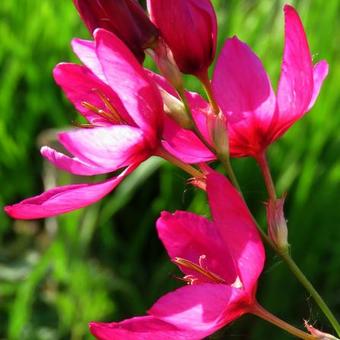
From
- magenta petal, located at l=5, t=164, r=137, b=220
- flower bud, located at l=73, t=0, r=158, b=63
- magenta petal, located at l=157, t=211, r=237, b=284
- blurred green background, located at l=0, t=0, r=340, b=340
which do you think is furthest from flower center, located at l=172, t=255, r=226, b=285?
blurred green background, located at l=0, t=0, r=340, b=340

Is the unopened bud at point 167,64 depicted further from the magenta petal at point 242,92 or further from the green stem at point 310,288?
the green stem at point 310,288

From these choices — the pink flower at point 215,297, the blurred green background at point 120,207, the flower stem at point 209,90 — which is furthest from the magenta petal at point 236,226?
the blurred green background at point 120,207

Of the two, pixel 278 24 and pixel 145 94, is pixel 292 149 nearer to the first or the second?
pixel 278 24

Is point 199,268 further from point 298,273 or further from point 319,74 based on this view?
point 319,74

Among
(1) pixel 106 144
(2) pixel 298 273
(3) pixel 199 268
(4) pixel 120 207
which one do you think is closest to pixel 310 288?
(2) pixel 298 273

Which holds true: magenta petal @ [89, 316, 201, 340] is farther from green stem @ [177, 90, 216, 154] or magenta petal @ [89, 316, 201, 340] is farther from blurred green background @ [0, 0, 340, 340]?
blurred green background @ [0, 0, 340, 340]

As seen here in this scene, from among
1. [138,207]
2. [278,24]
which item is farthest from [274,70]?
[138,207]
